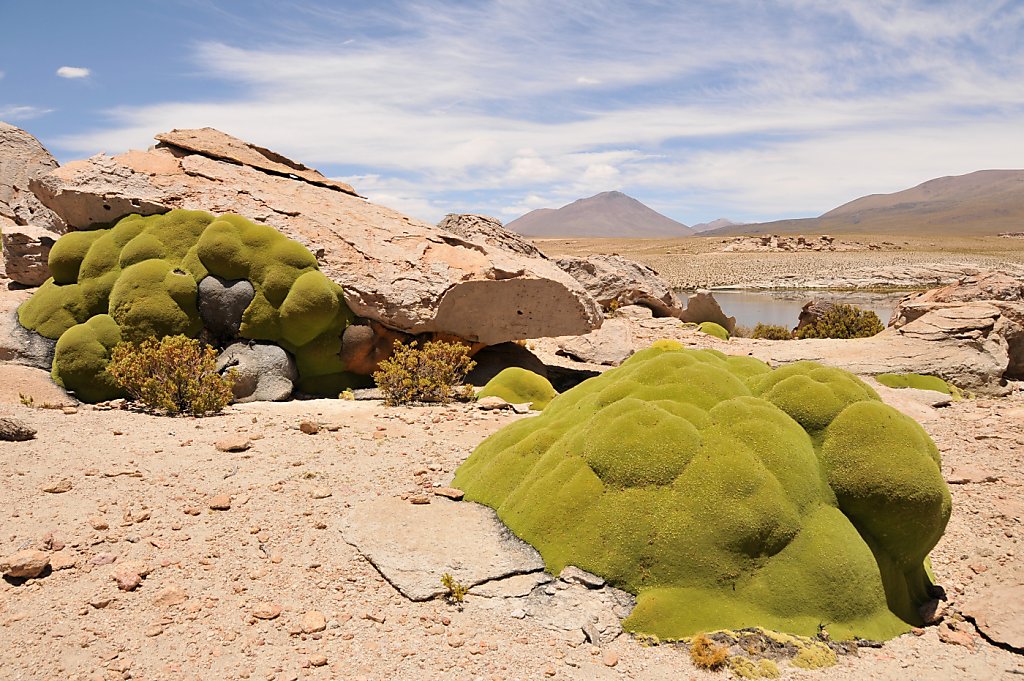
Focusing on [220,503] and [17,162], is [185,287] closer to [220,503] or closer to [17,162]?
[220,503]

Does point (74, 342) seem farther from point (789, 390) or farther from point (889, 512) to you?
point (889, 512)

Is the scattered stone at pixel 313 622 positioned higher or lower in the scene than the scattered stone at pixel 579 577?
lower

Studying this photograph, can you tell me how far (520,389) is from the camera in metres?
13.3

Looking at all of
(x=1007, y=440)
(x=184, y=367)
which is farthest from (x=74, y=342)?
(x=1007, y=440)

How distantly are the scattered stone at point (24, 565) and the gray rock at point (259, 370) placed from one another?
6.97 metres

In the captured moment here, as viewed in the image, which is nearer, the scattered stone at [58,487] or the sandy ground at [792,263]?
the scattered stone at [58,487]

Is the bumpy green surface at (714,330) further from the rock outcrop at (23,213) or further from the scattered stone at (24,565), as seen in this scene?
the scattered stone at (24,565)

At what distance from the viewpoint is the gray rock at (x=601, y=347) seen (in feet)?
61.7

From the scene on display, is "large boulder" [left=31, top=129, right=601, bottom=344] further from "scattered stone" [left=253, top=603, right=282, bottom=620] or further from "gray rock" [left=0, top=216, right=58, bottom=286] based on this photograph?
"scattered stone" [left=253, top=603, right=282, bottom=620]

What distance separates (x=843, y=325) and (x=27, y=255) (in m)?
20.3

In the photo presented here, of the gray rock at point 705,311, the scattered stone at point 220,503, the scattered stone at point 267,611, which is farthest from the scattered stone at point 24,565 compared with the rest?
the gray rock at point 705,311

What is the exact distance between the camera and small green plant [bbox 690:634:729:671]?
5.07m

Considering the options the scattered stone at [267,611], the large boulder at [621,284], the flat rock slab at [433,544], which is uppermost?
the large boulder at [621,284]

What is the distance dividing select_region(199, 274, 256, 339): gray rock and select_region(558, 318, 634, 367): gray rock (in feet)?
27.0
